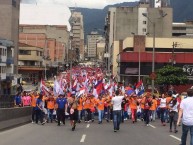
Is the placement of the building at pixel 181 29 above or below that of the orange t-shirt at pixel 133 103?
above

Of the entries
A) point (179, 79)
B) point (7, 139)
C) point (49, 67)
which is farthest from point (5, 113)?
point (49, 67)

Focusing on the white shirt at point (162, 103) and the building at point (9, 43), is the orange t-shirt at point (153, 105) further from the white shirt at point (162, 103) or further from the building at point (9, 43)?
the building at point (9, 43)

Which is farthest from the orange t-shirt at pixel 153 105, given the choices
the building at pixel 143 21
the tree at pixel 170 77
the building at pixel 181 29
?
the building at pixel 181 29

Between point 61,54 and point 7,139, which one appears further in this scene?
point 61,54

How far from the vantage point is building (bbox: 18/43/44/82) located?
107m

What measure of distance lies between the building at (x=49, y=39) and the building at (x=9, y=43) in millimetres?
37958

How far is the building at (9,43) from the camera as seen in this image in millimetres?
74188

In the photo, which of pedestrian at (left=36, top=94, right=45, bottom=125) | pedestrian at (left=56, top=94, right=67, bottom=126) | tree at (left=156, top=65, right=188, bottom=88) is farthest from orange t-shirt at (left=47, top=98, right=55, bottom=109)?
tree at (left=156, top=65, right=188, bottom=88)

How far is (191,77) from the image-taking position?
83.4m

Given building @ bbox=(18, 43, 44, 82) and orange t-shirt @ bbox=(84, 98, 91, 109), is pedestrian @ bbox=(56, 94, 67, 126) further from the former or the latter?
building @ bbox=(18, 43, 44, 82)

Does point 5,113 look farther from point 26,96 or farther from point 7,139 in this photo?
point 26,96

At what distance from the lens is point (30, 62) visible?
110 m

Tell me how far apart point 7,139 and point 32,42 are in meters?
114

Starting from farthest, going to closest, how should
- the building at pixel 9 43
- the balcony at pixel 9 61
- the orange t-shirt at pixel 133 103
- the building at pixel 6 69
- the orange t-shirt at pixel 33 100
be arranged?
1. the balcony at pixel 9 61
2. the building at pixel 9 43
3. the building at pixel 6 69
4. the orange t-shirt at pixel 133 103
5. the orange t-shirt at pixel 33 100
